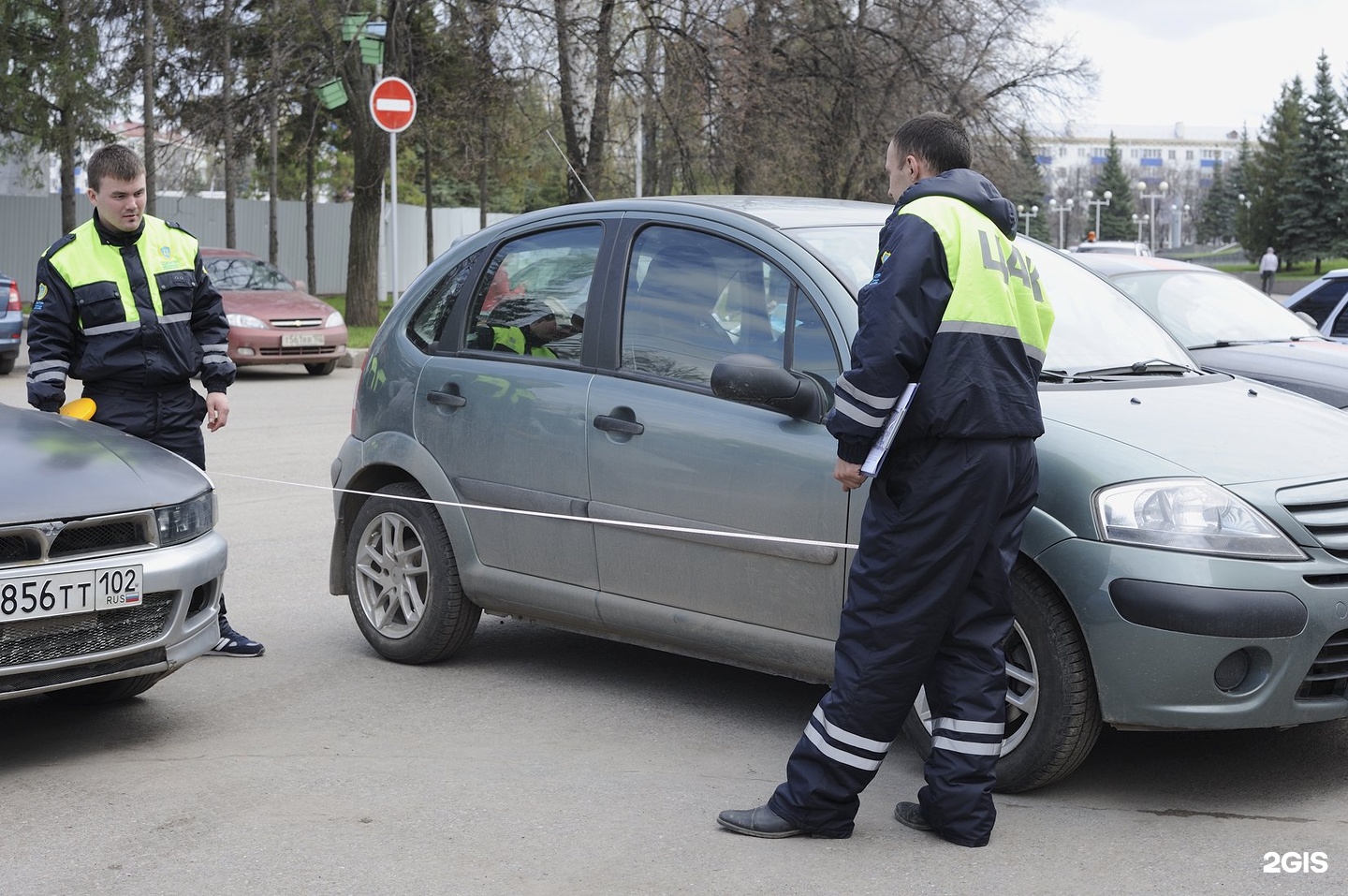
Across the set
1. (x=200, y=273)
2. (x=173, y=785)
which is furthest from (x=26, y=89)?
(x=173, y=785)

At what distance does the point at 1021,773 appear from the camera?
4301 mm

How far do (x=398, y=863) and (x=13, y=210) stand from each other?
126 feet

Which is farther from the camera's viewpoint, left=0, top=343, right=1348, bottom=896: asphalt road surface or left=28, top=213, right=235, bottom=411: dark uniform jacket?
left=28, top=213, right=235, bottom=411: dark uniform jacket

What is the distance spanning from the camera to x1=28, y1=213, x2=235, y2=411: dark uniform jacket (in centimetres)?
566

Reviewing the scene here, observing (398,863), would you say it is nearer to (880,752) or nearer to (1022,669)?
(880,752)

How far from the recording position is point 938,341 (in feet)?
12.8

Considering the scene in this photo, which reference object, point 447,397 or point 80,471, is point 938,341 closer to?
point 447,397

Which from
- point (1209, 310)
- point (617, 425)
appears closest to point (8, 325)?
point (1209, 310)

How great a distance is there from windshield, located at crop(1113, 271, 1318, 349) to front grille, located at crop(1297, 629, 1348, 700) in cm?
499

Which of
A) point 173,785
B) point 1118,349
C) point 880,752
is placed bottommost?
point 173,785

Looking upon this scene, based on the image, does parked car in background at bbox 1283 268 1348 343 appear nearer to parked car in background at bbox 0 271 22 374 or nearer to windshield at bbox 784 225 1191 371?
windshield at bbox 784 225 1191 371

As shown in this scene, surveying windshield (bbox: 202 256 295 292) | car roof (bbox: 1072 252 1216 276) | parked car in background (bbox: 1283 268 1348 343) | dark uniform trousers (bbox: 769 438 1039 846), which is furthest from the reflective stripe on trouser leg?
windshield (bbox: 202 256 295 292)

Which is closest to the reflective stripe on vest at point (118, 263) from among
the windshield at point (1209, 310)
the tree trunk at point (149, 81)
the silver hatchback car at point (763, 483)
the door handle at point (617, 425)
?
the silver hatchback car at point (763, 483)

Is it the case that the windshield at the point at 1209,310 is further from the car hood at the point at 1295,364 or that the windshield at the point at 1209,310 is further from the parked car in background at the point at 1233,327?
the car hood at the point at 1295,364
